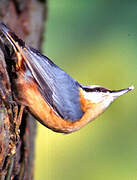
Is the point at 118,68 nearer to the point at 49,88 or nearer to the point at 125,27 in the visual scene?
the point at 125,27

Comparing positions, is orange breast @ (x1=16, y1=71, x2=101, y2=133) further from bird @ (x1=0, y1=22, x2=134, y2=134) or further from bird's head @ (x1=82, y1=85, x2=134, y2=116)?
bird's head @ (x1=82, y1=85, x2=134, y2=116)

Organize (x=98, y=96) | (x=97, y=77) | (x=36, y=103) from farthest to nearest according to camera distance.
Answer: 1. (x=97, y=77)
2. (x=98, y=96)
3. (x=36, y=103)

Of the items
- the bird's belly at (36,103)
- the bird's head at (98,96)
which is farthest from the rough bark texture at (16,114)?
the bird's head at (98,96)

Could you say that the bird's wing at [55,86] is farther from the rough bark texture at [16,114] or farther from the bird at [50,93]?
the rough bark texture at [16,114]

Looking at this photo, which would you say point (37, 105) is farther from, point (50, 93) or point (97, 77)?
point (97, 77)

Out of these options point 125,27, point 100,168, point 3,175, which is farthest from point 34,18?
point 3,175

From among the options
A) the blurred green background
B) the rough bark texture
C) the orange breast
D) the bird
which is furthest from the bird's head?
the blurred green background

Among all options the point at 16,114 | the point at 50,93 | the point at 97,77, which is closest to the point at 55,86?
the point at 50,93
